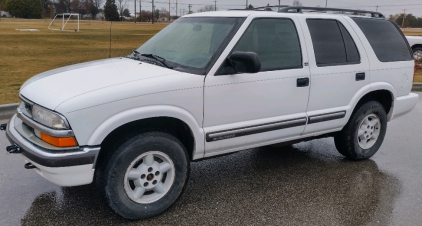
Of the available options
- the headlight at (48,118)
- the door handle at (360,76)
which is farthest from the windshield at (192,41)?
the door handle at (360,76)

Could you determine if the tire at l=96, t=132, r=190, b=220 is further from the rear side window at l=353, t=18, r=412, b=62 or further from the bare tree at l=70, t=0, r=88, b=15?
the bare tree at l=70, t=0, r=88, b=15

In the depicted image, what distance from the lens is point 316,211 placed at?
3.74m

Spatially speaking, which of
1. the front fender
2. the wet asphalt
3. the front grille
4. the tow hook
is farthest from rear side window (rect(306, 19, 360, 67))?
the tow hook

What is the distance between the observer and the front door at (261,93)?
3.63 m

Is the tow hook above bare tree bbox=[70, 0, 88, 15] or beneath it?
beneath

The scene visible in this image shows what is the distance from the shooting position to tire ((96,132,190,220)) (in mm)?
3225

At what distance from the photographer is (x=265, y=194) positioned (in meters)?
4.09

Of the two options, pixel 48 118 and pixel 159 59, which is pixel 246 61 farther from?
pixel 48 118

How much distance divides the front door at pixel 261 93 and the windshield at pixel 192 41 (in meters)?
0.16

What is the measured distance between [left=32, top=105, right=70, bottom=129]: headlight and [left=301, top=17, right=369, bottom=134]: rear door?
8.32 feet

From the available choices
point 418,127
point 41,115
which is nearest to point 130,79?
point 41,115

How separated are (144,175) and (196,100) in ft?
2.61

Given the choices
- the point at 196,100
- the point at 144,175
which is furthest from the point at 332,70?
the point at 144,175

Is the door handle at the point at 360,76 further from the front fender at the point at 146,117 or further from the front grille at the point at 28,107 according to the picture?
the front grille at the point at 28,107
